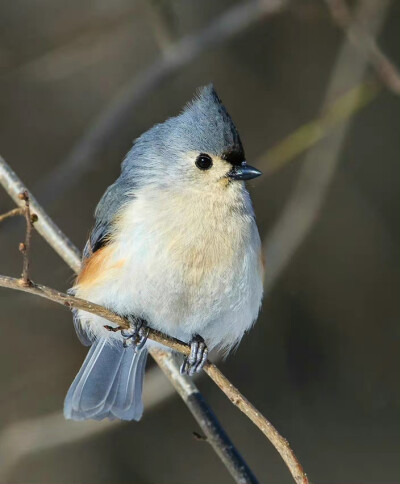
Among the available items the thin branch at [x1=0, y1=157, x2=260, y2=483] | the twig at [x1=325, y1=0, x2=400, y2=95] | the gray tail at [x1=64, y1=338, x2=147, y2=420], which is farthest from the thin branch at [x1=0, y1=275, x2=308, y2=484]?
the twig at [x1=325, y1=0, x2=400, y2=95]

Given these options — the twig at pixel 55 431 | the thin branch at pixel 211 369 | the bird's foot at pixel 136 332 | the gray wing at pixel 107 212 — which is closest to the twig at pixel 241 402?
the thin branch at pixel 211 369

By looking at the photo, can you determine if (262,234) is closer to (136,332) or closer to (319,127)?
(319,127)

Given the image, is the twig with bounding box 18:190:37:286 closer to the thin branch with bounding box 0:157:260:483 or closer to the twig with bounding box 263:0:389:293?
the thin branch with bounding box 0:157:260:483

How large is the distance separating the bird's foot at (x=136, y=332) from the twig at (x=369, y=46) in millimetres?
1760

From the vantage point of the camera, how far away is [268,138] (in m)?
5.77

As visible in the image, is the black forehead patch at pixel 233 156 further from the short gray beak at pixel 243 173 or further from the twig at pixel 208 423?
the twig at pixel 208 423

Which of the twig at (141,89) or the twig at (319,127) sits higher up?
the twig at (141,89)

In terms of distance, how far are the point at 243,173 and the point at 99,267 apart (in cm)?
70

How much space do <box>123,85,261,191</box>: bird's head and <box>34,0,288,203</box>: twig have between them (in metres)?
0.82

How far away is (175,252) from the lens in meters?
3.11

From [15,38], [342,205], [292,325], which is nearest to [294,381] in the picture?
[292,325]

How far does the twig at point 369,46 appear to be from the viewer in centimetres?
390

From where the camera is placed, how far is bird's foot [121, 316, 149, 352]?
3.08m

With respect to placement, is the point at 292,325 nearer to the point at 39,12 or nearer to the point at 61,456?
the point at 61,456
